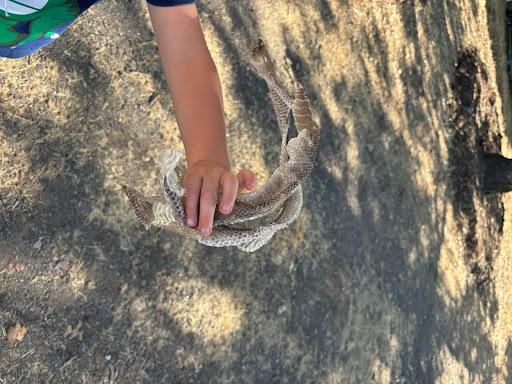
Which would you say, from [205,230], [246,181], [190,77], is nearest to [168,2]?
[190,77]

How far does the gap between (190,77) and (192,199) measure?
1.30 feet

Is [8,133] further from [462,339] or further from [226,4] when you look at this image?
[462,339]

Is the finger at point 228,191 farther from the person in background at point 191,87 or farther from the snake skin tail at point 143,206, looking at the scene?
the snake skin tail at point 143,206

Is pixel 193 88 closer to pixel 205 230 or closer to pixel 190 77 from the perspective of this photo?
pixel 190 77

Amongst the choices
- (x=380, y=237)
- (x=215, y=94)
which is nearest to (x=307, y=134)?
(x=215, y=94)

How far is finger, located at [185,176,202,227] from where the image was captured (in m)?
1.10

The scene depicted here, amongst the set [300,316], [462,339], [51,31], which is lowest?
[462,339]

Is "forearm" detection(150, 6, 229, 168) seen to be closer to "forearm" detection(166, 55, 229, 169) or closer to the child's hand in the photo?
"forearm" detection(166, 55, 229, 169)

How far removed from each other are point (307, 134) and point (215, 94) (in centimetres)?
36

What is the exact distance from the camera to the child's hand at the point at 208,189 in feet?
3.61

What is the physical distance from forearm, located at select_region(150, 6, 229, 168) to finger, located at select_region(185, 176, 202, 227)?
0.57 feet

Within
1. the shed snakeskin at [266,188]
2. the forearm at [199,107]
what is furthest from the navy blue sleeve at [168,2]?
the shed snakeskin at [266,188]

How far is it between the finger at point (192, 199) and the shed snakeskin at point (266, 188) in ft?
0.04

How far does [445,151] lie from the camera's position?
4.79 metres
